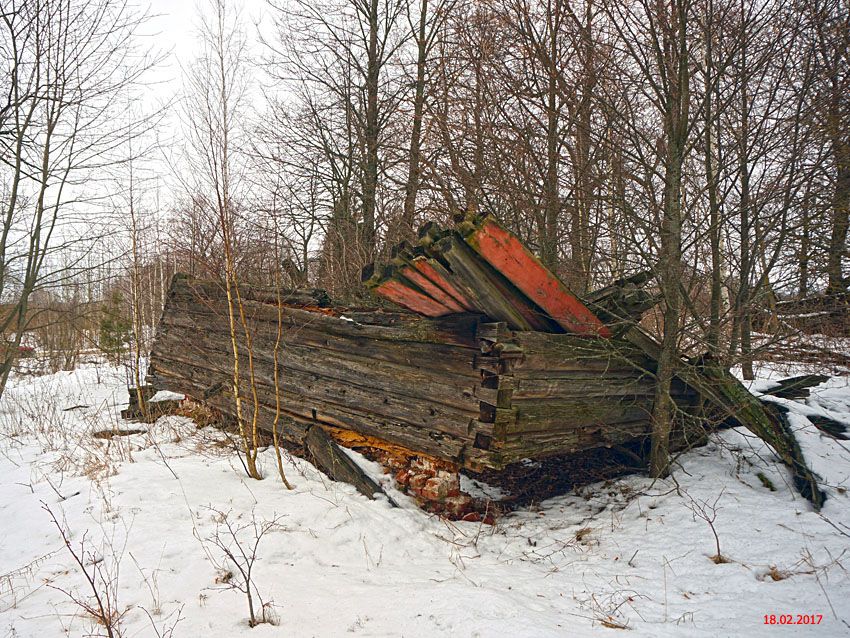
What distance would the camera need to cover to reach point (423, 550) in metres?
3.82

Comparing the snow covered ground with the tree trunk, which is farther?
the tree trunk

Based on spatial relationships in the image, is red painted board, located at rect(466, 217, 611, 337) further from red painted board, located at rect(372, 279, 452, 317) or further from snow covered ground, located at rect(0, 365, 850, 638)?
snow covered ground, located at rect(0, 365, 850, 638)

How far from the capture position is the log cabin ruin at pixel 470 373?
394cm

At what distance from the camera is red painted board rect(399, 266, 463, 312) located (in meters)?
3.85

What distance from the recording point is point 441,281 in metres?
3.87

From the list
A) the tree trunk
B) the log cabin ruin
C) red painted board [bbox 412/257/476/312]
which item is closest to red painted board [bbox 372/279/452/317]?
the log cabin ruin

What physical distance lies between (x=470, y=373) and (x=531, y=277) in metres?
1.01

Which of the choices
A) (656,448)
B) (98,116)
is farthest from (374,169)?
(656,448)

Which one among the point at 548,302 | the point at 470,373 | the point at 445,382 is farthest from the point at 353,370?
the point at 548,302

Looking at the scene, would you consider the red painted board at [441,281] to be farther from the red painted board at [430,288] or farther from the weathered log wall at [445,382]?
the weathered log wall at [445,382]

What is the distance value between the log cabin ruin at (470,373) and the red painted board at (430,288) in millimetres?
18

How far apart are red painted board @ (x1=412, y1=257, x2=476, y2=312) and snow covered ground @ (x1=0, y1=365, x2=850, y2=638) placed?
201 centimetres

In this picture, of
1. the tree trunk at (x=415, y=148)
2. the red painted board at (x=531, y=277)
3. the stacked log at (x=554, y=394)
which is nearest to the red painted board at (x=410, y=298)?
the stacked log at (x=554, y=394)

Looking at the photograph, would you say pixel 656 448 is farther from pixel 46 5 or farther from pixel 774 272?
pixel 46 5
